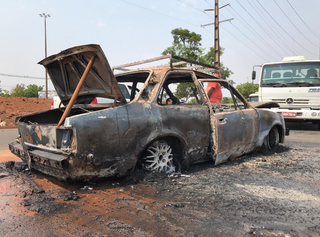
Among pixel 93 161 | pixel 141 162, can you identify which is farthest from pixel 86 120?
pixel 141 162

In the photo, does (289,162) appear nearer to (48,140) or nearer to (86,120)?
(86,120)

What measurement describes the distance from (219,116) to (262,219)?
1934 mm

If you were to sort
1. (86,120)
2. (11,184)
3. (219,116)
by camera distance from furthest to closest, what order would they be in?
(219,116)
(11,184)
(86,120)

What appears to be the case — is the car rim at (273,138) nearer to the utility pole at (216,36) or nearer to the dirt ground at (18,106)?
the utility pole at (216,36)

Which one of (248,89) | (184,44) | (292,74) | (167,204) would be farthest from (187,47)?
(248,89)

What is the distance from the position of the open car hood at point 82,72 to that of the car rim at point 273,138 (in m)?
3.63

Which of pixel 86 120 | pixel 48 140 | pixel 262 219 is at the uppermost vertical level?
pixel 86 120

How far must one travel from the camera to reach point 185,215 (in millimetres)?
2537

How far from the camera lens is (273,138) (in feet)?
18.5

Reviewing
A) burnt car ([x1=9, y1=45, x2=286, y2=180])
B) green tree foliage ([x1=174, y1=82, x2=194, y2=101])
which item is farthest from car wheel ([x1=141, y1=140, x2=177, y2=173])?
green tree foliage ([x1=174, y1=82, x2=194, y2=101])

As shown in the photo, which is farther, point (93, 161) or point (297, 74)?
point (297, 74)

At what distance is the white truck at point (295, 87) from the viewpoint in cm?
957

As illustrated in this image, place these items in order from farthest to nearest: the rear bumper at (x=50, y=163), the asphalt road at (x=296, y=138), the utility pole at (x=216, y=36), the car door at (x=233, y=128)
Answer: the utility pole at (x=216, y=36)
the asphalt road at (x=296, y=138)
the car door at (x=233, y=128)
the rear bumper at (x=50, y=163)

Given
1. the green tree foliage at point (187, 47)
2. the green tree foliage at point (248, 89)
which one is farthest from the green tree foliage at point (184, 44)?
the green tree foliage at point (248, 89)
